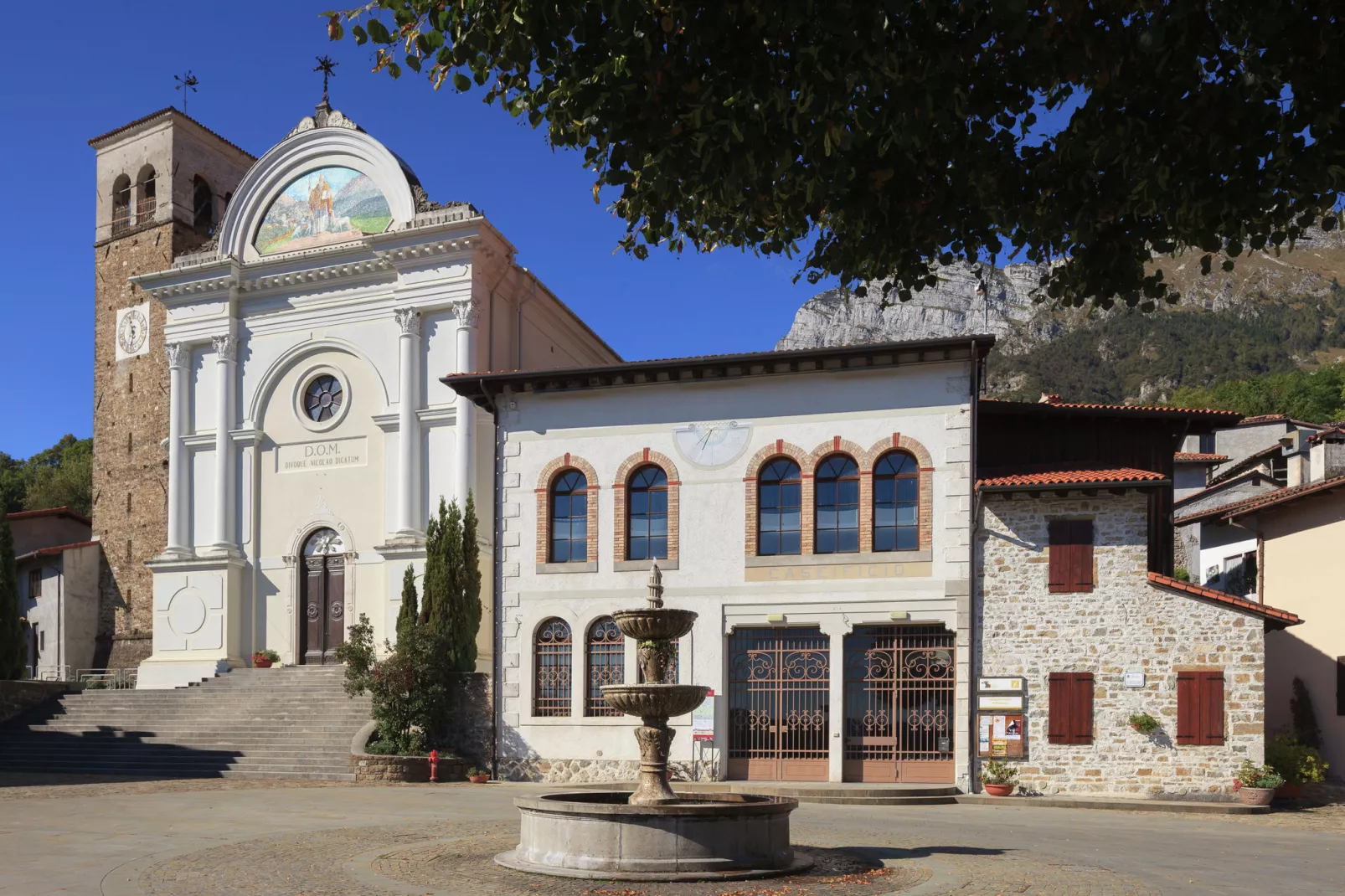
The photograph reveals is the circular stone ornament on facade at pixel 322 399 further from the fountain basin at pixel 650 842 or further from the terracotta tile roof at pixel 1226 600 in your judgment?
the fountain basin at pixel 650 842

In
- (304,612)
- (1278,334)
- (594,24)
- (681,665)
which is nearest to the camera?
(594,24)

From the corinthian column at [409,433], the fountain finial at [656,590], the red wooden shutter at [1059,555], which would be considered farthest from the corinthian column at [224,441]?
the fountain finial at [656,590]

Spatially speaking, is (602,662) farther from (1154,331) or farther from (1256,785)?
(1154,331)

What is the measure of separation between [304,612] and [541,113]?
2750 centimetres

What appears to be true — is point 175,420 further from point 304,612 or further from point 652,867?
point 652,867

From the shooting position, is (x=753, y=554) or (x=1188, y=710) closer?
(x=1188, y=710)

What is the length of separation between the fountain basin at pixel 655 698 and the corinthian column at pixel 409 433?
1836 cm

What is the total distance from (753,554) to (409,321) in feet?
39.5

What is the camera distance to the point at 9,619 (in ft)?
103

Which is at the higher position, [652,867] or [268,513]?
[268,513]

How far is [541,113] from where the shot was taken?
8.48 metres

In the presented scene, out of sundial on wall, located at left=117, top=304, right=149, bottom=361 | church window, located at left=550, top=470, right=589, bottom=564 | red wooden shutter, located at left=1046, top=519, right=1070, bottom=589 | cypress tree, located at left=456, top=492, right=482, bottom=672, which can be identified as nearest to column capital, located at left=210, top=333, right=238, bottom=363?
sundial on wall, located at left=117, top=304, right=149, bottom=361

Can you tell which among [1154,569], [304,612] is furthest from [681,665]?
[304,612]

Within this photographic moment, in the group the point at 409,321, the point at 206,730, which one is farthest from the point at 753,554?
the point at 206,730
